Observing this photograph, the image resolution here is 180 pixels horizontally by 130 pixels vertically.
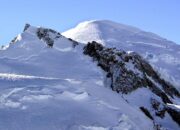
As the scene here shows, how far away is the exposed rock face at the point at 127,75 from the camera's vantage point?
30167mm

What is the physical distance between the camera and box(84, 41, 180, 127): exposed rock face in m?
30.2

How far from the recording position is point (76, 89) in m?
24.7

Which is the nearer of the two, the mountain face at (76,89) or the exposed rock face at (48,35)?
the mountain face at (76,89)

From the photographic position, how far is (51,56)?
33.8 m

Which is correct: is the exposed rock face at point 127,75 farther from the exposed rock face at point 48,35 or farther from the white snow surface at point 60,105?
the exposed rock face at point 48,35

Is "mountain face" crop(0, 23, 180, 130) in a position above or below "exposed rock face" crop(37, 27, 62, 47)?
below

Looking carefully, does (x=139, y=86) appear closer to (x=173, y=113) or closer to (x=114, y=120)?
(x=173, y=113)

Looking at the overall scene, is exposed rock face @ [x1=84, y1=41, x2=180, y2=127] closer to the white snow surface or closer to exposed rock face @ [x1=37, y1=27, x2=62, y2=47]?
the white snow surface

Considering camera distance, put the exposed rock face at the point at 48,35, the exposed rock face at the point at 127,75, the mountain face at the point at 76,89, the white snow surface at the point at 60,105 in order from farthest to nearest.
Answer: the exposed rock face at the point at 48,35, the exposed rock face at the point at 127,75, the mountain face at the point at 76,89, the white snow surface at the point at 60,105

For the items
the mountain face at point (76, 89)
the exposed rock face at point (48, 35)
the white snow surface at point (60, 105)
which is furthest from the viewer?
the exposed rock face at point (48, 35)

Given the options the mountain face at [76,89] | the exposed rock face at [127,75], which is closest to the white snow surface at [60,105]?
the mountain face at [76,89]

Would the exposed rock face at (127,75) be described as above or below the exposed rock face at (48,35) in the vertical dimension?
below

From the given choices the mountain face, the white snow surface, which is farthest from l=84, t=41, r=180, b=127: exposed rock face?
the white snow surface

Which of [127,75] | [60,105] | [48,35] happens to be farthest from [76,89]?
[48,35]
